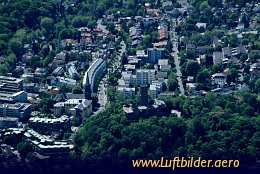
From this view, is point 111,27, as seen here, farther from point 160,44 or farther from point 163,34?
point 160,44

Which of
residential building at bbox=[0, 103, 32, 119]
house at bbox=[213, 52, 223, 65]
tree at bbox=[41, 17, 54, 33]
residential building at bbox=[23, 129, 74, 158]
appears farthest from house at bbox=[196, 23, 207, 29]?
residential building at bbox=[23, 129, 74, 158]

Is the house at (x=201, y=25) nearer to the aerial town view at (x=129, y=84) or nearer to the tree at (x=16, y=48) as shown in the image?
the aerial town view at (x=129, y=84)

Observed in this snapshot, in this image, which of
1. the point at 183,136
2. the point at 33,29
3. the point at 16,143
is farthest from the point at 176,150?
the point at 33,29

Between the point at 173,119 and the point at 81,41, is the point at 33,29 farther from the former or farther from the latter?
the point at 173,119

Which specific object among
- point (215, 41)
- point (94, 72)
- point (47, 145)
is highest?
point (215, 41)

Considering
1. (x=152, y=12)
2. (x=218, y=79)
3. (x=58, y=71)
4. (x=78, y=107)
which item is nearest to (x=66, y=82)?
(x=58, y=71)

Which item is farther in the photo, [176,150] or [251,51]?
[251,51]

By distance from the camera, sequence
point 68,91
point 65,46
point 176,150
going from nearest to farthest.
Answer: point 176,150 → point 68,91 → point 65,46
